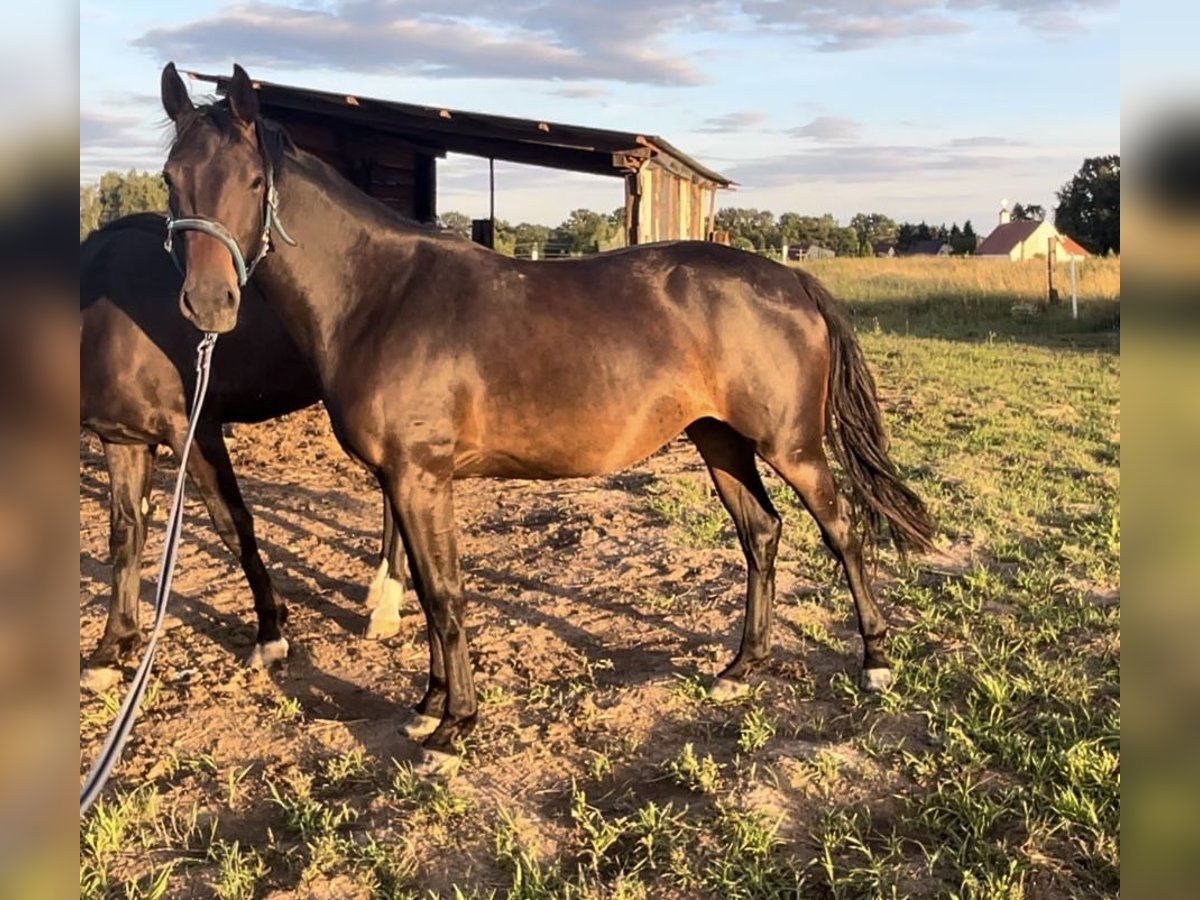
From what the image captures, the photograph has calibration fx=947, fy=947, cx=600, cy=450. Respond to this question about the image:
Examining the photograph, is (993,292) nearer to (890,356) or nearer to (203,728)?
(890,356)

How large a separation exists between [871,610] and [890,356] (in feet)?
37.0

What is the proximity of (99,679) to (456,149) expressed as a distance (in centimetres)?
708

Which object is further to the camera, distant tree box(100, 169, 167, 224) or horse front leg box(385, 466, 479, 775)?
distant tree box(100, 169, 167, 224)

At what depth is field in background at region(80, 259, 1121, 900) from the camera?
8.82ft

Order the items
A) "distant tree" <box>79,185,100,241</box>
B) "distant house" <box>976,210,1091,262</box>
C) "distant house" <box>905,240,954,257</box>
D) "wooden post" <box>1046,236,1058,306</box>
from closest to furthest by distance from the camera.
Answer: "distant tree" <box>79,185,100,241</box>
"wooden post" <box>1046,236,1058,306</box>
"distant house" <box>976,210,1091,262</box>
"distant house" <box>905,240,954,257</box>

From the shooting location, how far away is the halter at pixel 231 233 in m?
3.01

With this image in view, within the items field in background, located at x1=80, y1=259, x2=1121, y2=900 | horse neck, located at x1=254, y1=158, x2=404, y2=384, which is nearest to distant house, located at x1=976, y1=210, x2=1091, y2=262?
field in background, located at x1=80, y1=259, x2=1121, y2=900

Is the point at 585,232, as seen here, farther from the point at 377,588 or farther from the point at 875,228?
the point at 875,228

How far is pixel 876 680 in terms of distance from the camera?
148 inches

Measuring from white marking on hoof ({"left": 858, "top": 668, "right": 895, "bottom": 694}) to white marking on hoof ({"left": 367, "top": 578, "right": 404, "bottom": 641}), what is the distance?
226cm

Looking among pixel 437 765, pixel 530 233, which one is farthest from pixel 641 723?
pixel 530 233

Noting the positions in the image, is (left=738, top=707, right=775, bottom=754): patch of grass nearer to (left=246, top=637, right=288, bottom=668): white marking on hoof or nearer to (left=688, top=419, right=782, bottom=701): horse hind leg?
(left=688, top=419, right=782, bottom=701): horse hind leg

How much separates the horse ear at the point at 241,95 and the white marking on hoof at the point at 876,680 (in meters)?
3.08
